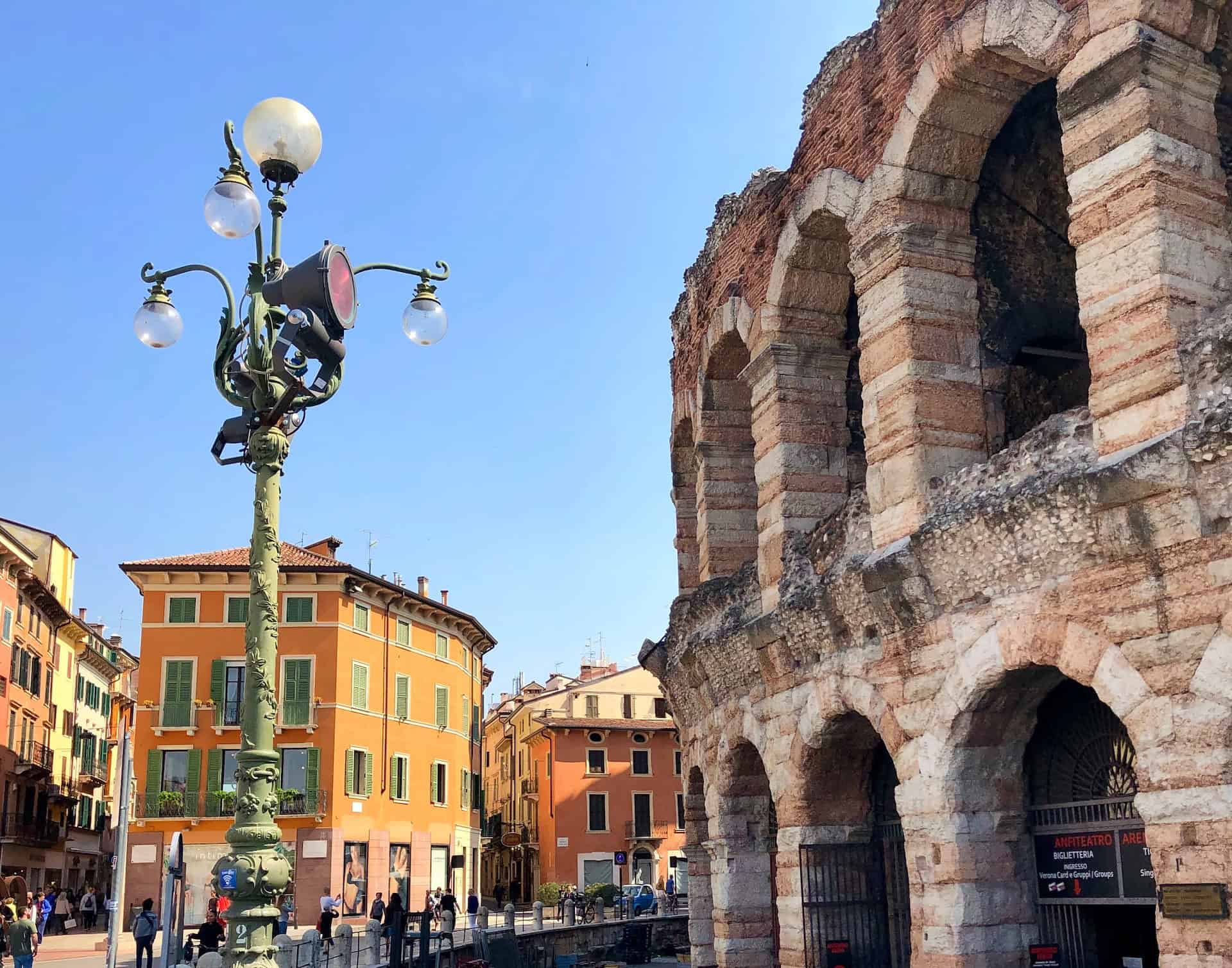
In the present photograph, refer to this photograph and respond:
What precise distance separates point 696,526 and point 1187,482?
9.88 metres

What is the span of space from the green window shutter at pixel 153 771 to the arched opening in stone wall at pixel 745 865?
22745 millimetres

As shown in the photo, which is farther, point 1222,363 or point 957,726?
point 957,726

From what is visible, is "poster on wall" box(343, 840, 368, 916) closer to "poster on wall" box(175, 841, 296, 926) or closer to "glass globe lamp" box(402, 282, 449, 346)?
"poster on wall" box(175, 841, 296, 926)

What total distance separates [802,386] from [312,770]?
24100 millimetres

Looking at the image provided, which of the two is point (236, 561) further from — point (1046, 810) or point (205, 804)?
point (1046, 810)

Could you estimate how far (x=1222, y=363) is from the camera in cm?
747

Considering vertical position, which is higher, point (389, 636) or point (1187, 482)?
point (389, 636)

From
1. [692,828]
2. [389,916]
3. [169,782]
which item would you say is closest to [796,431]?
[692,828]

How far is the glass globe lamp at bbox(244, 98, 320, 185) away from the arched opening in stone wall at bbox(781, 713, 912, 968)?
666 centimetres

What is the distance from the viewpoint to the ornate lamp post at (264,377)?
6508mm

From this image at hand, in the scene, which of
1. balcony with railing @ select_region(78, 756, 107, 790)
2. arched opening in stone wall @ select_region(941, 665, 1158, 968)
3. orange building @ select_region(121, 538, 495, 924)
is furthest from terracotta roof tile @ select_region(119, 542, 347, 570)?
arched opening in stone wall @ select_region(941, 665, 1158, 968)

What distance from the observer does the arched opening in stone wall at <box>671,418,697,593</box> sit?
17.1 m

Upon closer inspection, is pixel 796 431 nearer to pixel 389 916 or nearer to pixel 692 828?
pixel 692 828

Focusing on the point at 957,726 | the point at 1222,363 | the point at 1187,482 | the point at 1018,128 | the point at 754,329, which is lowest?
the point at 957,726
